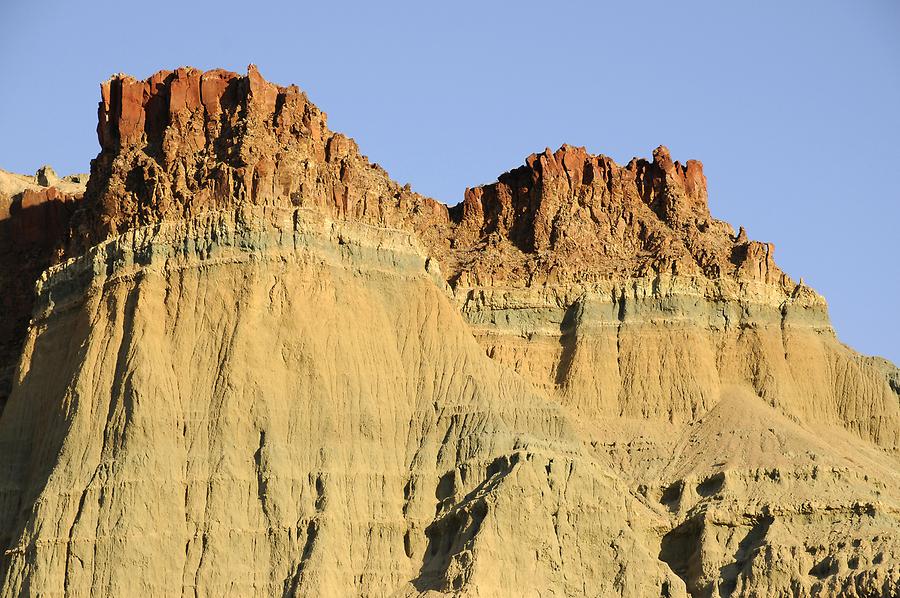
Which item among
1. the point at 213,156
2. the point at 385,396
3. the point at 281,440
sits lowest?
the point at 281,440

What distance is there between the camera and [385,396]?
9369 cm

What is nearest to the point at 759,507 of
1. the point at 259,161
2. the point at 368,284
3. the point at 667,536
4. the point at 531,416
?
the point at 667,536

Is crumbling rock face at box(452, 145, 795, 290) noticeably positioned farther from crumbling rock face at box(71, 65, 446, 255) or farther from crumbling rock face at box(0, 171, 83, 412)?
crumbling rock face at box(0, 171, 83, 412)

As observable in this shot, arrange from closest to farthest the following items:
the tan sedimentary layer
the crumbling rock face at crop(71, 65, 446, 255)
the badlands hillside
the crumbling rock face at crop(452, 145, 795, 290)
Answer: the tan sedimentary layer
the badlands hillside
the crumbling rock face at crop(71, 65, 446, 255)
the crumbling rock face at crop(452, 145, 795, 290)

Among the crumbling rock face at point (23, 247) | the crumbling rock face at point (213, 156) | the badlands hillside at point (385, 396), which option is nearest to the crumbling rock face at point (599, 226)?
the badlands hillside at point (385, 396)

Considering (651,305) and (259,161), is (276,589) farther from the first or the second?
(651,305)

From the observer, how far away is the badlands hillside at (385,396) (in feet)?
286

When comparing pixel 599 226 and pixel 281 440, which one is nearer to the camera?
pixel 281 440

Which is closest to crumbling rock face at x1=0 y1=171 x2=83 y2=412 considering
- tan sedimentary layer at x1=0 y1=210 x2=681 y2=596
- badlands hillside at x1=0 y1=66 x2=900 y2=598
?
badlands hillside at x1=0 y1=66 x2=900 y2=598

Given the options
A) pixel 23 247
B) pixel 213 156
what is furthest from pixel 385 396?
pixel 23 247

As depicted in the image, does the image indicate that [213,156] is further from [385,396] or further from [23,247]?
[23,247]

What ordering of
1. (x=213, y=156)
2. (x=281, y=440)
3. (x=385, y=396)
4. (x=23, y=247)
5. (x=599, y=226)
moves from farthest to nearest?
(x=23, y=247) < (x=599, y=226) < (x=213, y=156) < (x=385, y=396) < (x=281, y=440)

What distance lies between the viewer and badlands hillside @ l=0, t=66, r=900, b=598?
286 ft

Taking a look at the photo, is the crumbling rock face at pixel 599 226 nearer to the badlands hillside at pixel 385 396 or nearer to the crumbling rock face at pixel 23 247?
the badlands hillside at pixel 385 396
